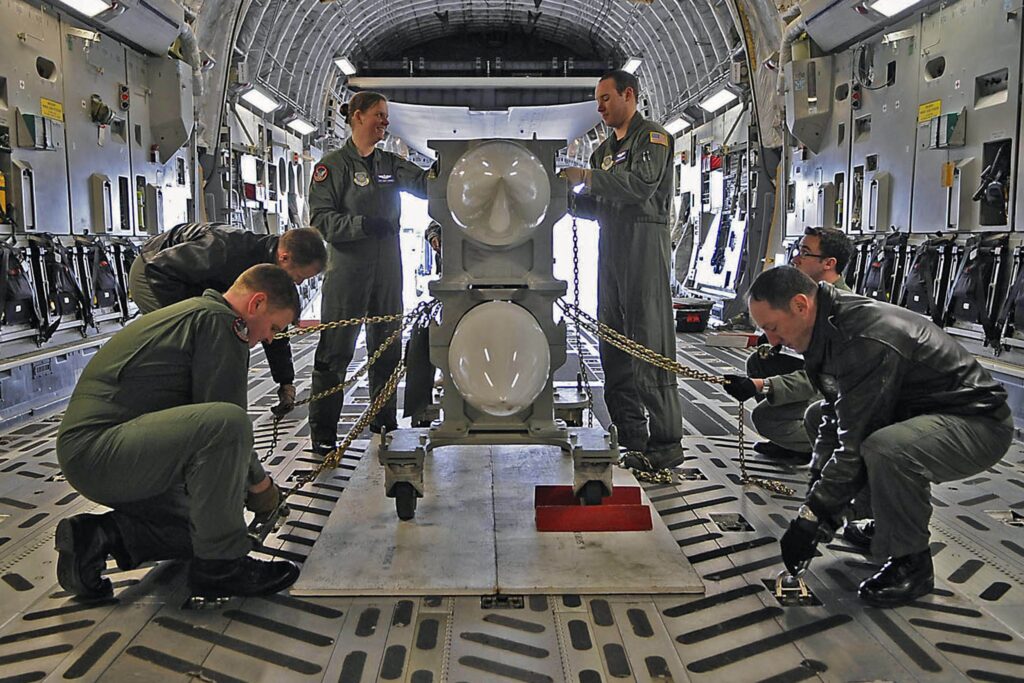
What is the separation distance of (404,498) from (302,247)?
1.08 meters

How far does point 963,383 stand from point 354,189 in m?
2.98

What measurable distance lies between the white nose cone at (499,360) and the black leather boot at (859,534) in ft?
4.12

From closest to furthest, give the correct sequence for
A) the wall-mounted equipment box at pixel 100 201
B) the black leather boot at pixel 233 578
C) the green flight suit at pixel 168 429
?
the green flight suit at pixel 168 429, the black leather boot at pixel 233 578, the wall-mounted equipment box at pixel 100 201

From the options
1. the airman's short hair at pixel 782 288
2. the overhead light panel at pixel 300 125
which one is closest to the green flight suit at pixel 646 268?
the airman's short hair at pixel 782 288

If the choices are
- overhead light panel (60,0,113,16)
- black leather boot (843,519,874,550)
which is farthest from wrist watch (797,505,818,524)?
overhead light panel (60,0,113,16)

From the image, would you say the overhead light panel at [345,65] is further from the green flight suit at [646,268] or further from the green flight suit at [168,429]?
the green flight suit at [168,429]

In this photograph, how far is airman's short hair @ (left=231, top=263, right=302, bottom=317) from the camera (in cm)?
262

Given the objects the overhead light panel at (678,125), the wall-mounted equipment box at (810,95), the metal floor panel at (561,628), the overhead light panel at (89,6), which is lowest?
the metal floor panel at (561,628)

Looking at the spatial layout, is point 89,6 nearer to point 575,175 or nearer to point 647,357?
point 575,175

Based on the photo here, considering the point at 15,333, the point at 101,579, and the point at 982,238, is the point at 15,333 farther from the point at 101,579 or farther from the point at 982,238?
the point at 982,238

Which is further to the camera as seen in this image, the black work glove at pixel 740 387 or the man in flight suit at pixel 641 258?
the man in flight suit at pixel 641 258

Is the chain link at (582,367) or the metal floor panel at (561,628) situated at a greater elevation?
the chain link at (582,367)

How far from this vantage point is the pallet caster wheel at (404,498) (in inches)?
124

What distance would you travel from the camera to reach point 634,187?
146 inches
